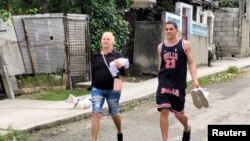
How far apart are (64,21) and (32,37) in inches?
39.8

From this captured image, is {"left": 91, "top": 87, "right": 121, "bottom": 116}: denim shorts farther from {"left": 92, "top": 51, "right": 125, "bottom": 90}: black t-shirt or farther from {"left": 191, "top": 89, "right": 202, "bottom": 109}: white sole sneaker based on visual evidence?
{"left": 191, "top": 89, "right": 202, "bottom": 109}: white sole sneaker

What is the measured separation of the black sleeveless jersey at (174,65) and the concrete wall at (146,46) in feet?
37.4

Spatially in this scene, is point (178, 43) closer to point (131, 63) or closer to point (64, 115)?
point (64, 115)

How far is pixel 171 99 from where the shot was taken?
23.4ft

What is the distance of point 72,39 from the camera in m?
14.4

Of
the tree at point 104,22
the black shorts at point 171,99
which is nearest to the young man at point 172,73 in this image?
the black shorts at point 171,99

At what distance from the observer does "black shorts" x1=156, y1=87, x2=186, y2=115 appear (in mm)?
7105

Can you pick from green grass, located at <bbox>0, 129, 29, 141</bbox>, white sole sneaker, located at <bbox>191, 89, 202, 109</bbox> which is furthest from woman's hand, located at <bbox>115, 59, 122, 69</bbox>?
green grass, located at <bbox>0, 129, 29, 141</bbox>

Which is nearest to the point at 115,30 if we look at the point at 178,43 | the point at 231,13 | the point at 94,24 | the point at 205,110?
the point at 94,24

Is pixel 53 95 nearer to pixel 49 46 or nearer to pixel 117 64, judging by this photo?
pixel 49 46

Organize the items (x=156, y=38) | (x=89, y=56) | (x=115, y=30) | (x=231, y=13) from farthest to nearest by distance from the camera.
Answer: (x=231, y=13)
(x=156, y=38)
(x=115, y=30)
(x=89, y=56)

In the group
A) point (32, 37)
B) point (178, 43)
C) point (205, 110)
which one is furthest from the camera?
point (32, 37)

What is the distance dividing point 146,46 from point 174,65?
1177cm

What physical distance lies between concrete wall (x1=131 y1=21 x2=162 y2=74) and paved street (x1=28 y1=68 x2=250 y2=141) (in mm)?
5421
